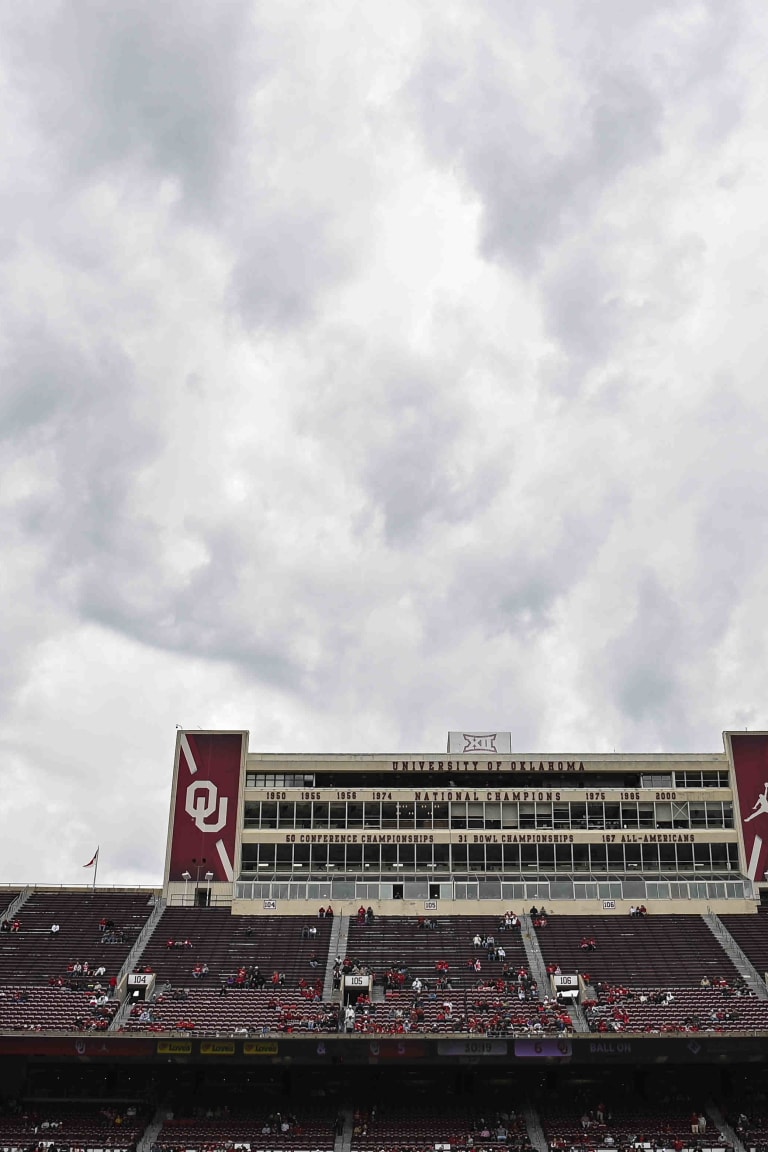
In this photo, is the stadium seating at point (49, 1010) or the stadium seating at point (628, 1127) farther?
the stadium seating at point (49, 1010)

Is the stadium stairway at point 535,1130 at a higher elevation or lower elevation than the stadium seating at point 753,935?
lower

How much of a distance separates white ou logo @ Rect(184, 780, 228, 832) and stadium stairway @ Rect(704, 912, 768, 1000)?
35243mm

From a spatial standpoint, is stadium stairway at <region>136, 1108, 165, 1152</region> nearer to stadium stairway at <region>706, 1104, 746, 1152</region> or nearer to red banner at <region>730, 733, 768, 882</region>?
stadium stairway at <region>706, 1104, 746, 1152</region>

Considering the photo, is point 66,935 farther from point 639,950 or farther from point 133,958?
point 639,950

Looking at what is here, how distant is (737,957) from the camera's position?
7294 cm

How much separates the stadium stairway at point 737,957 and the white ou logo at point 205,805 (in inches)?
1388

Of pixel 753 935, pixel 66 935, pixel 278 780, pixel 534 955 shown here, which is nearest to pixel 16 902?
pixel 66 935

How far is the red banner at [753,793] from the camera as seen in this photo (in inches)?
3238

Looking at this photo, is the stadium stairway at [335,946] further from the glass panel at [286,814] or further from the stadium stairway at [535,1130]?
the stadium stairway at [535,1130]

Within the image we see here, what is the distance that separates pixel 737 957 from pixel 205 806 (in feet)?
A: 126

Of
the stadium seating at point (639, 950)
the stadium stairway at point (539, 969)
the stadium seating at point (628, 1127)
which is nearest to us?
the stadium seating at point (628, 1127)

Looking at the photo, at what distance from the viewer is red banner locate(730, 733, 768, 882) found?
270ft

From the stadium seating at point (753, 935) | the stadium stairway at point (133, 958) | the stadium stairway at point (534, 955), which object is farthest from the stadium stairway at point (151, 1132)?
the stadium seating at point (753, 935)

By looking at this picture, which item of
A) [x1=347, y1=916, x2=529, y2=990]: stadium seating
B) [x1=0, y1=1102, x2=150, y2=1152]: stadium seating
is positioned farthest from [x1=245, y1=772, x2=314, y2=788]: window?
[x1=0, y1=1102, x2=150, y2=1152]: stadium seating
